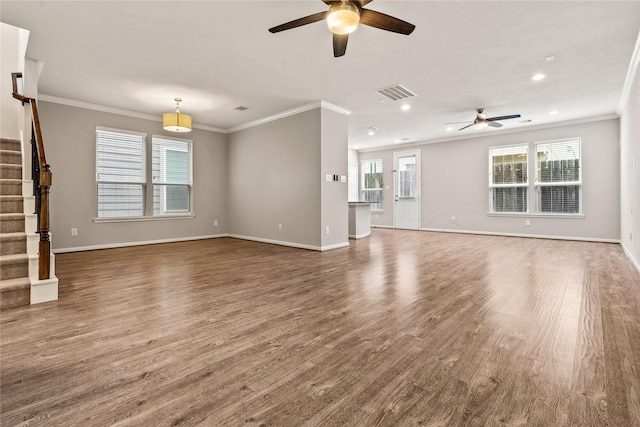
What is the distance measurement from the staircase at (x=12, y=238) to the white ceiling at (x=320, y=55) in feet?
4.62

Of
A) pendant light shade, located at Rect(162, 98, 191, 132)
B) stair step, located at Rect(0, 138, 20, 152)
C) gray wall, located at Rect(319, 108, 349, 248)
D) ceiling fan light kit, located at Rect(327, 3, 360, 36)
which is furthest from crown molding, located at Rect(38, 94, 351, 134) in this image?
ceiling fan light kit, located at Rect(327, 3, 360, 36)

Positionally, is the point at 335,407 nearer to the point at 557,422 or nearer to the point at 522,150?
the point at 557,422

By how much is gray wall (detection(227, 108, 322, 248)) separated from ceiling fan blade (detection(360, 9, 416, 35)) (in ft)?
10.1

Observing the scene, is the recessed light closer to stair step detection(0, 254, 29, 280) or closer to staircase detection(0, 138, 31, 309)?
staircase detection(0, 138, 31, 309)

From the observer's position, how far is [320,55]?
379 cm

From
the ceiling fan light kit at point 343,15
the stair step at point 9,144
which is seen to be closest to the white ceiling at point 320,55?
the ceiling fan light kit at point 343,15

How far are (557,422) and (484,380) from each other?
0.34 metres

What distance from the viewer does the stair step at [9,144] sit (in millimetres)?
3895

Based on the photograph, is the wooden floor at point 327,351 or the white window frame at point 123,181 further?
the white window frame at point 123,181

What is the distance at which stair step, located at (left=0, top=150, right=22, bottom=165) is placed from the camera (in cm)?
369

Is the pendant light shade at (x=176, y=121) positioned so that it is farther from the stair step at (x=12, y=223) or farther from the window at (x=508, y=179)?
the window at (x=508, y=179)

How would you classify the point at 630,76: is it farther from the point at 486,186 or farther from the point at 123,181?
the point at 123,181

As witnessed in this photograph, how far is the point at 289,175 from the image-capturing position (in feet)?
20.5

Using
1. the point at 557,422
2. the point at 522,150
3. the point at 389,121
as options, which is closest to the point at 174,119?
the point at 389,121
